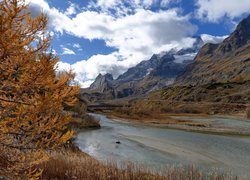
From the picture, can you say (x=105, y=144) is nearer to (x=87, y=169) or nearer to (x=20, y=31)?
(x=87, y=169)

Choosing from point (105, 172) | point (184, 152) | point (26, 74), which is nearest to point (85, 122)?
point (184, 152)

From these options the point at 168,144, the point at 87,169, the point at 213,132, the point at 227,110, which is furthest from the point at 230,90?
the point at 87,169

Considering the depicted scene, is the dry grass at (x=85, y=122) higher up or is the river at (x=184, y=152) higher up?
the dry grass at (x=85, y=122)

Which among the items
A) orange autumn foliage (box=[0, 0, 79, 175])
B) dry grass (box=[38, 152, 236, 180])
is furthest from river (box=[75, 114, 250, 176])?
orange autumn foliage (box=[0, 0, 79, 175])

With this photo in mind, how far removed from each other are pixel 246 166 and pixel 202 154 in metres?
5.68

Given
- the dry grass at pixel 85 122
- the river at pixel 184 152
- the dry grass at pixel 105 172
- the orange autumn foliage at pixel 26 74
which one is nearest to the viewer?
the orange autumn foliage at pixel 26 74

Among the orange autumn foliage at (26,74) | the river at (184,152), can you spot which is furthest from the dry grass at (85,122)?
the orange autumn foliage at (26,74)

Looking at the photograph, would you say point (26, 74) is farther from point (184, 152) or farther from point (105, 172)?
point (184, 152)

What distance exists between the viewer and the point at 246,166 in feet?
74.1

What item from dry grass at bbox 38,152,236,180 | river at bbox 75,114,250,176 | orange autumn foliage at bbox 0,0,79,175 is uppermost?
orange autumn foliage at bbox 0,0,79,175

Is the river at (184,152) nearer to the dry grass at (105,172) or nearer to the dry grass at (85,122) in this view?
the dry grass at (105,172)

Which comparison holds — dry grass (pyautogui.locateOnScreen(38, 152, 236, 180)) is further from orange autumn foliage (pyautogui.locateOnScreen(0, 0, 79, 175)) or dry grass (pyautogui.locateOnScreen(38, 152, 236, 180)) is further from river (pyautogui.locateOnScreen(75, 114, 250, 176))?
river (pyautogui.locateOnScreen(75, 114, 250, 176))

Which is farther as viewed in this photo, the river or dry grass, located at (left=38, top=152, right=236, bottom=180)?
the river

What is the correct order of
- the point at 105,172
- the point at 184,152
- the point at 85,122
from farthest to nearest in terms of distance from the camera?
the point at 85,122, the point at 184,152, the point at 105,172
